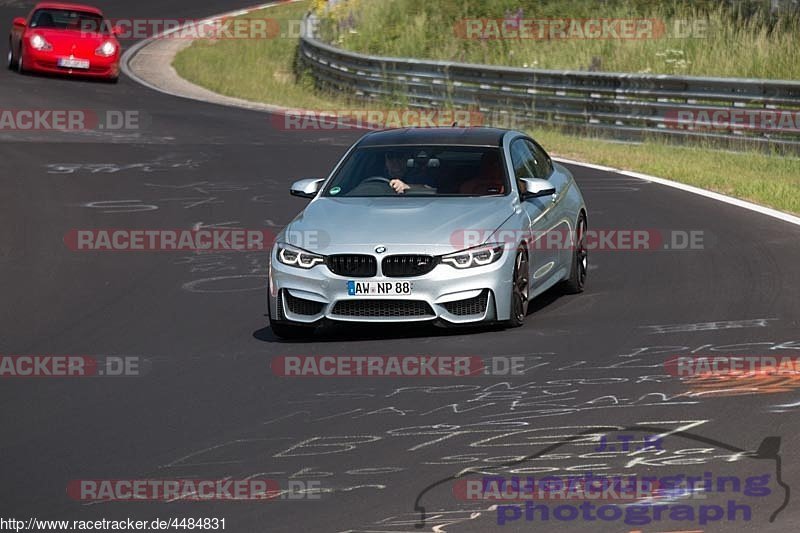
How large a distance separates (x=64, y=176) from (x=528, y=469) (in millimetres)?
14587

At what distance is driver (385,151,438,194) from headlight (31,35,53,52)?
70.3ft

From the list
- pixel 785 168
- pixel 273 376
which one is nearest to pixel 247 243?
pixel 273 376

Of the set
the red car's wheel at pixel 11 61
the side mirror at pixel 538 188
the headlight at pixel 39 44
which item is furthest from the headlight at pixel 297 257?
the red car's wheel at pixel 11 61

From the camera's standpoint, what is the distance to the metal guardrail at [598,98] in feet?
73.2

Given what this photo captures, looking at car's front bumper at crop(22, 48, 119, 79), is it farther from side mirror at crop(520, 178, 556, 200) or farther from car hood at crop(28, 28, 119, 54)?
side mirror at crop(520, 178, 556, 200)

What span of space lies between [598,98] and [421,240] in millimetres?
15074

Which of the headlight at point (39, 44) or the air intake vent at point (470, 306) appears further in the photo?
the headlight at point (39, 44)

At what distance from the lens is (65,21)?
32531 millimetres

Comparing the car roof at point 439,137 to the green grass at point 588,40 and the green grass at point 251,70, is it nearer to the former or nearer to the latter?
the green grass at point 588,40

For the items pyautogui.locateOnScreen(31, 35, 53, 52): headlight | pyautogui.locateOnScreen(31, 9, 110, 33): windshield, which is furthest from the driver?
pyautogui.locateOnScreen(31, 9, 110, 33): windshield

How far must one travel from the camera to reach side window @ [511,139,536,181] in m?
12.2

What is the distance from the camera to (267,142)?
24578 millimetres

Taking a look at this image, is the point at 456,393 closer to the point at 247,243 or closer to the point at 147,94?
the point at 247,243

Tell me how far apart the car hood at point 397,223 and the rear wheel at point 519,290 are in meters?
0.31
